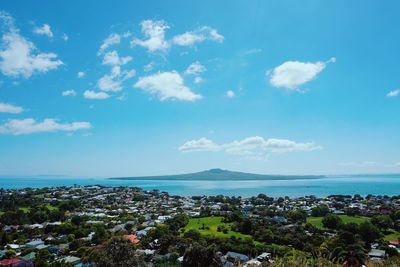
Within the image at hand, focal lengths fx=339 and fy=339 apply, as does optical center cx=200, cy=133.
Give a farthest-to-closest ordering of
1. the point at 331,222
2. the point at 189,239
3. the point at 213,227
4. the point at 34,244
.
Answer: the point at 213,227, the point at 331,222, the point at 34,244, the point at 189,239

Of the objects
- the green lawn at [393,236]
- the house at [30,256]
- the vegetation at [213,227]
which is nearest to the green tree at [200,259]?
the house at [30,256]

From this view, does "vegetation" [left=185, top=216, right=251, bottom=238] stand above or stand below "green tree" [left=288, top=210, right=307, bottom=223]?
below

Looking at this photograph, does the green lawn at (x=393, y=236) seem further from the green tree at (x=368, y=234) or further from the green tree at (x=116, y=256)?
the green tree at (x=116, y=256)

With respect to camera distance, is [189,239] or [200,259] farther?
[189,239]

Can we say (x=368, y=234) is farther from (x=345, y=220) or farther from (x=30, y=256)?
(x=30, y=256)

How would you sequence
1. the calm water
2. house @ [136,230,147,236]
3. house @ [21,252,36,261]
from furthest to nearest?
the calm water
house @ [136,230,147,236]
house @ [21,252,36,261]

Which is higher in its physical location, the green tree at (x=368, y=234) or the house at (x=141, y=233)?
the green tree at (x=368, y=234)

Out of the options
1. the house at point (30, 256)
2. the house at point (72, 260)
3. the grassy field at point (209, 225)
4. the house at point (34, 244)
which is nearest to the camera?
the house at point (72, 260)

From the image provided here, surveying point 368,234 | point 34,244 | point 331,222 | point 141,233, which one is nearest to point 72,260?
point 34,244

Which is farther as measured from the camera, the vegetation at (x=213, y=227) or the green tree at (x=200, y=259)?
the vegetation at (x=213, y=227)

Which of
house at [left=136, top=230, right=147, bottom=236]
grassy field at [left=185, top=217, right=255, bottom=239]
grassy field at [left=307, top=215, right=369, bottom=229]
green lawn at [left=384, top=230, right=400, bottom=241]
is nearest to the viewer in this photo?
green lawn at [left=384, top=230, right=400, bottom=241]

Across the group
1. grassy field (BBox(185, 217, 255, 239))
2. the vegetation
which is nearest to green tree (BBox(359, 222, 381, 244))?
the vegetation

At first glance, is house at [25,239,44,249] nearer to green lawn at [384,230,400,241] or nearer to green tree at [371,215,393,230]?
green lawn at [384,230,400,241]
